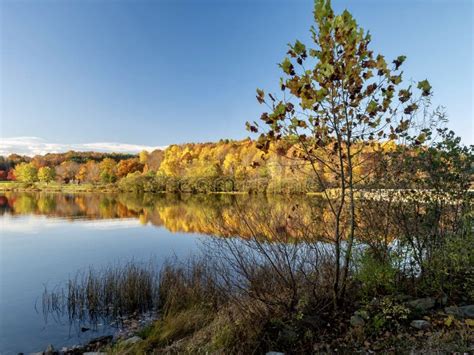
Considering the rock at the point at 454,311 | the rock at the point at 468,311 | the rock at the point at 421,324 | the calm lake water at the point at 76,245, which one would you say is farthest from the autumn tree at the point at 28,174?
the rock at the point at 468,311

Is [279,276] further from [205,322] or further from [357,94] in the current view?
[357,94]

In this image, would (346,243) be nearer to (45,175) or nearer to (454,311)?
(454,311)

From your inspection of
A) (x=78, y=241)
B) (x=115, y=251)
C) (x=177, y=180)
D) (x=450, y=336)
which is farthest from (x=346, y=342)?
(x=177, y=180)

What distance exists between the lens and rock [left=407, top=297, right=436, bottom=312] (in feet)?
14.5

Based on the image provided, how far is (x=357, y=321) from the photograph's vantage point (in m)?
4.29

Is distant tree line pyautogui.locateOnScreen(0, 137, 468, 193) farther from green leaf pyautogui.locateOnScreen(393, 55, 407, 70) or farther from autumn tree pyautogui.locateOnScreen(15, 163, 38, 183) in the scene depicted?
green leaf pyautogui.locateOnScreen(393, 55, 407, 70)

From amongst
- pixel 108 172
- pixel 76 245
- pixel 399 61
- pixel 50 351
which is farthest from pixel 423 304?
pixel 108 172

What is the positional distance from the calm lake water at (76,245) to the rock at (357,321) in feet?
4.83

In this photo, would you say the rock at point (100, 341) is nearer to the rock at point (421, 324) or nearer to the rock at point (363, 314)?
the rock at point (363, 314)

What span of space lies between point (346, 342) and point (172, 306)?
4.50m

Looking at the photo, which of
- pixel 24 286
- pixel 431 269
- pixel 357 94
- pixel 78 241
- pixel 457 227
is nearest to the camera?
pixel 357 94

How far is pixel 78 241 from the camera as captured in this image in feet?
59.2

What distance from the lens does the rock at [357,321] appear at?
4.26m

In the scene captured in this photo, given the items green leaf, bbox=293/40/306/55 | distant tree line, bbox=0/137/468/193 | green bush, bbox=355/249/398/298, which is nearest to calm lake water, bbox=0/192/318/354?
green bush, bbox=355/249/398/298
